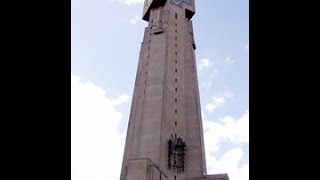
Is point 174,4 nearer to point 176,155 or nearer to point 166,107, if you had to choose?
point 166,107

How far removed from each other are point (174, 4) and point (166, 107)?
37.5 feet

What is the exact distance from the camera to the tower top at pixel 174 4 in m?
30.2

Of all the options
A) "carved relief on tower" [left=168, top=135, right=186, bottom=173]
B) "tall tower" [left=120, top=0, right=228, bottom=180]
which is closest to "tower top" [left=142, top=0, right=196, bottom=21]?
"tall tower" [left=120, top=0, right=228, bottom=180]

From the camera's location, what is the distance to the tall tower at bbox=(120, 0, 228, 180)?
20703 mm

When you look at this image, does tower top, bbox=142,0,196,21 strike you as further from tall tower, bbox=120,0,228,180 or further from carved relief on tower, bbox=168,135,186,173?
carved relief on tower, bbox=168,135,186,173

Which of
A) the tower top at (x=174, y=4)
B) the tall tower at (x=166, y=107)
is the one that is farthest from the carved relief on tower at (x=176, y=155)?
the tower top at (x=174, y=4)

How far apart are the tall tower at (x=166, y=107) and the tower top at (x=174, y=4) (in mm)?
92

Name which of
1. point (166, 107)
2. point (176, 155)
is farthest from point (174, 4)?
point (176, 155)

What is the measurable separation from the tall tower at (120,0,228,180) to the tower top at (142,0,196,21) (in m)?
0.09

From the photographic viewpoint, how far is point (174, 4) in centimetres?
3016

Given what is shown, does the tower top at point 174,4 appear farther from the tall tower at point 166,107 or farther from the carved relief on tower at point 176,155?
the carved relief on tower at point 176,155
